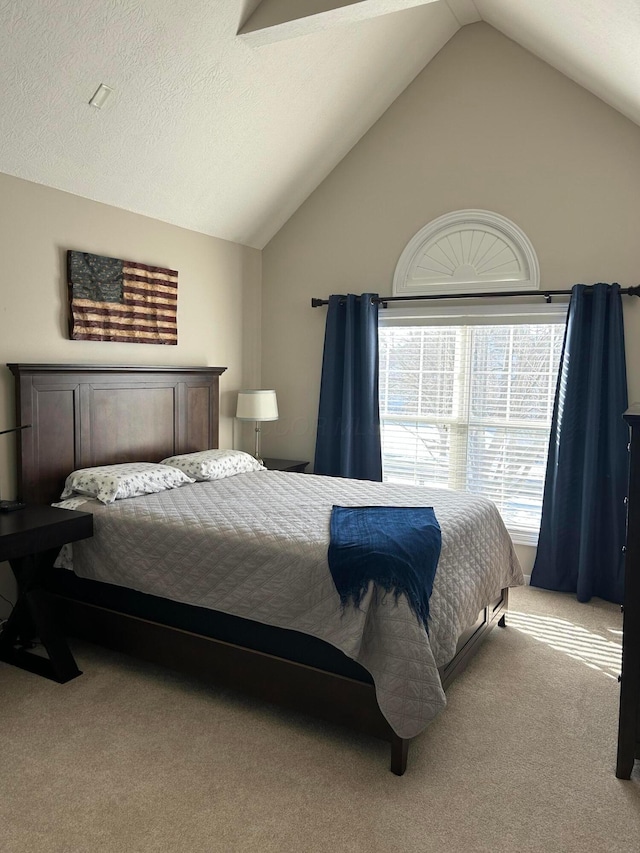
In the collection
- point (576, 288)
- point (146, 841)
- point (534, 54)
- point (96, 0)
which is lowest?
point (146, 841)

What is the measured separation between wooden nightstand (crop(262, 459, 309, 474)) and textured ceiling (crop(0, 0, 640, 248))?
1.76 metres

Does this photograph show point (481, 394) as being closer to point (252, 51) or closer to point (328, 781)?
point (252, 51)

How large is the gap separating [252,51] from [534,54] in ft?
6.16

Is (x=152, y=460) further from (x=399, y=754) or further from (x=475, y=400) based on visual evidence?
(x=399, y=754)

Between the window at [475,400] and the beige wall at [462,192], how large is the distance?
39 cm

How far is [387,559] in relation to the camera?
8.05 feet

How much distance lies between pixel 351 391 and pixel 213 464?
4.06 feet

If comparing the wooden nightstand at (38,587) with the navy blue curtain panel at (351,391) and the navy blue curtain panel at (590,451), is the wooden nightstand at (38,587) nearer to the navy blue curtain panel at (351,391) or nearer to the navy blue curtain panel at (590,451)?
the navy blue curtain panel at (351,391)

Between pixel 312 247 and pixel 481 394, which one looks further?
pixel 312 247

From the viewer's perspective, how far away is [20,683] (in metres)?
2.96

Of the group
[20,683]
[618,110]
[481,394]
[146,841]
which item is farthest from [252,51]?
[146,841]

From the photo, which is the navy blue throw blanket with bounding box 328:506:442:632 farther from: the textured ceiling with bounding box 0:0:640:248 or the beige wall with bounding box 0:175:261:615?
the textured ceiling with bounding box 0:0:640:248

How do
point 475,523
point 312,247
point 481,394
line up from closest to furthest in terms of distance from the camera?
point 475,523, point 481,394, point 312,247

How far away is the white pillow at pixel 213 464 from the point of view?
4.09 meters
